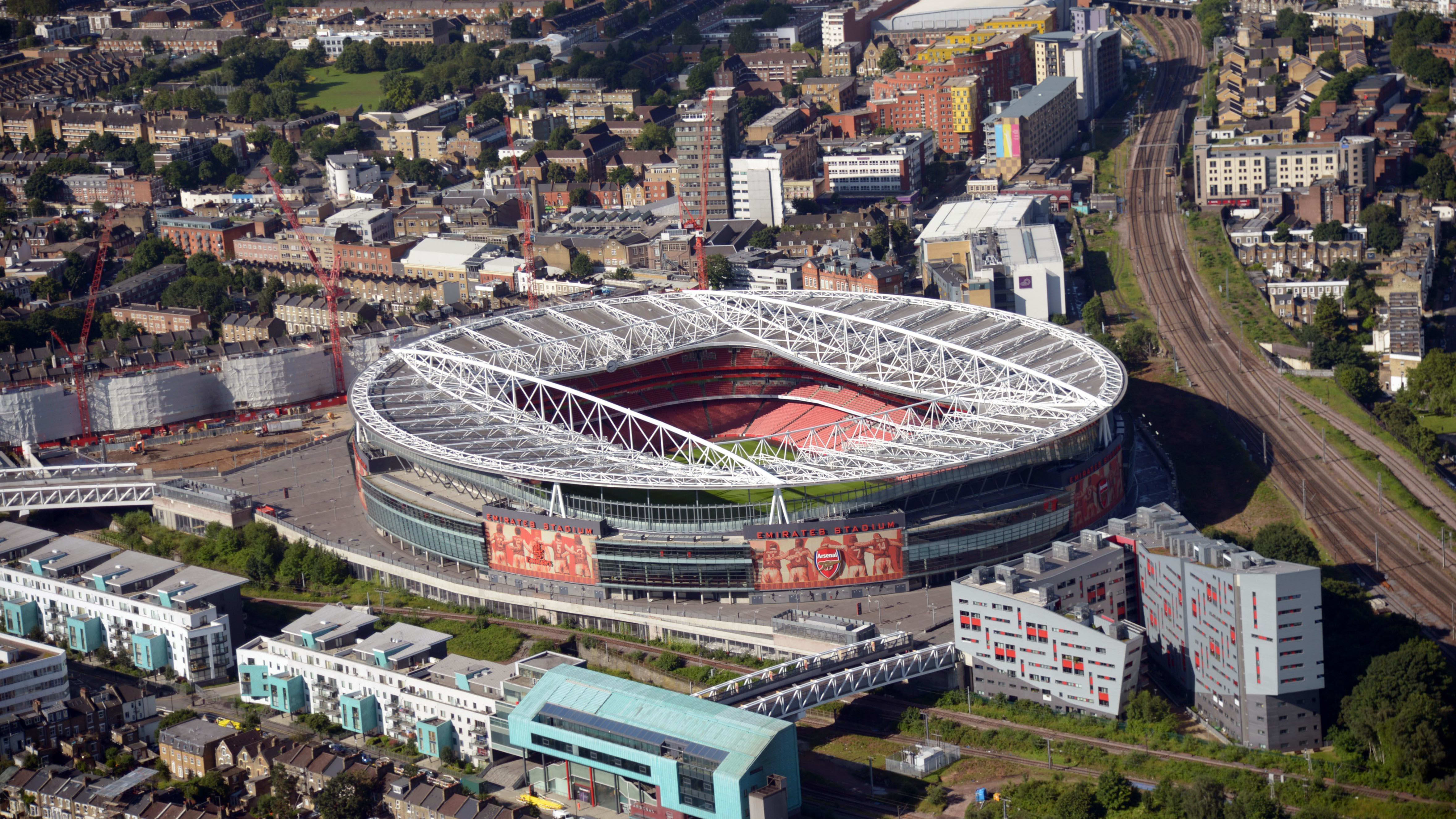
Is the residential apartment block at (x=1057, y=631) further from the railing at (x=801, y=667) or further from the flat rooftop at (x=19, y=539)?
the flat rooftop at (x=19, y=539)

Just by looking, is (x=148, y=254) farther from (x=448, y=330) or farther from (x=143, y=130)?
(x=448, y=330)

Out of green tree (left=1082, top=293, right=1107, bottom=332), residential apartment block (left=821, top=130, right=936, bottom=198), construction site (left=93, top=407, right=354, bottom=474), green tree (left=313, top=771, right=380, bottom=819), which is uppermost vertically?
residential apartment block (left=821, top=130, right=936, bottom=198)

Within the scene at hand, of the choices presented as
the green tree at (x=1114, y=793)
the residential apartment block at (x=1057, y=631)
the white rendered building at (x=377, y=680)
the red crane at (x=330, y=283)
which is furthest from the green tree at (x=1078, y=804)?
the red crane at (x=330, y=283)

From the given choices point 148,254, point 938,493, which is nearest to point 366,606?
point 938,493

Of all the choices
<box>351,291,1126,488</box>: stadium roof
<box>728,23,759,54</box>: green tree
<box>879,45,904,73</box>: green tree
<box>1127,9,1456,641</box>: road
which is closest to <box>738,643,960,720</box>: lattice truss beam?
<box>351,291,1126,488</box>: stadium roof

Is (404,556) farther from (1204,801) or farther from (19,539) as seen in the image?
(1204,801)

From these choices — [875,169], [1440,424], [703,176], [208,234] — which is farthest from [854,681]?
[208,234]

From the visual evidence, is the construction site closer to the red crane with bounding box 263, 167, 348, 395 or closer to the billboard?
the red crane with bounding box 263, 167, 348, 395
